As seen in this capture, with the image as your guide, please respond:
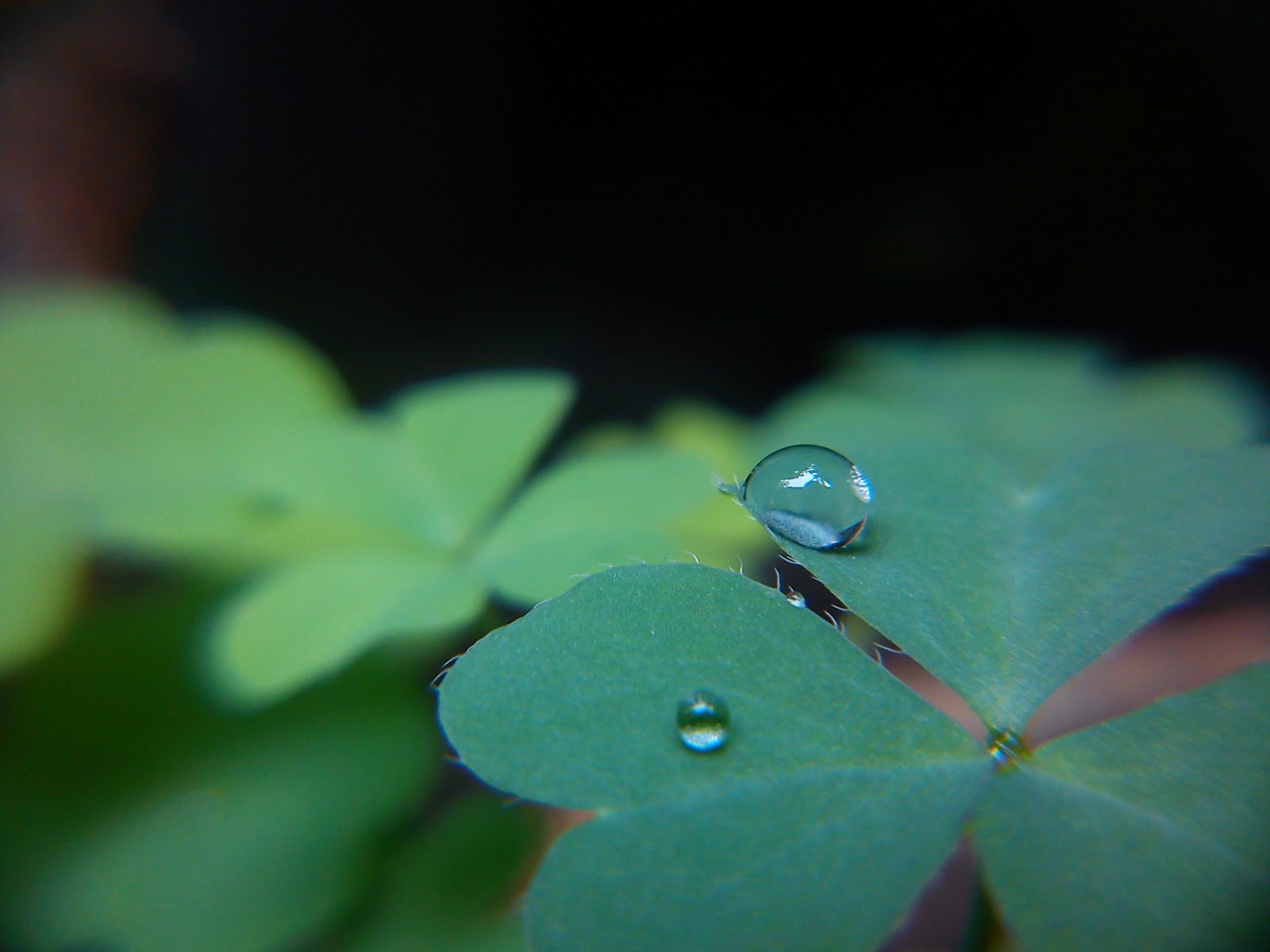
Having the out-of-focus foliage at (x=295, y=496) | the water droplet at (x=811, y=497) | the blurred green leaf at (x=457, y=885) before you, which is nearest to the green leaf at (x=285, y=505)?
the out-of-focus foliage at (x=295, y=496)

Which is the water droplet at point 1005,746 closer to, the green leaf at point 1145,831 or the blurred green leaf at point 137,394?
the green leaf at point 1145,831

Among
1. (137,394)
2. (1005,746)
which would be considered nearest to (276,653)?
(1005,746)

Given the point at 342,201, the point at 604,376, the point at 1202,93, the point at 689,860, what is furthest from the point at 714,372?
the point at 689,860

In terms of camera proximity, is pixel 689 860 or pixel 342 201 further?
pixel 342 201

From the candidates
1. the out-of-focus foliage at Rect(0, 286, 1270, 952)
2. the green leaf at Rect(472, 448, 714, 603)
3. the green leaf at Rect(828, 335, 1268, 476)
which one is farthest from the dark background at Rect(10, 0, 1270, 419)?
the green leaf at Rect(472, 448, 714, 603)

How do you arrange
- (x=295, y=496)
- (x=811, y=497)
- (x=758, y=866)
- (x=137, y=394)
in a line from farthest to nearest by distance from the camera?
(x=137, y=394) → (x=295, y=496) → (x=811, y=497) → (x=758, y=866)

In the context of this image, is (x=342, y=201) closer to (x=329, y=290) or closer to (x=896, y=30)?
(x=329, y=290)

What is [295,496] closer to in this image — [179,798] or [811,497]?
[179,798]
